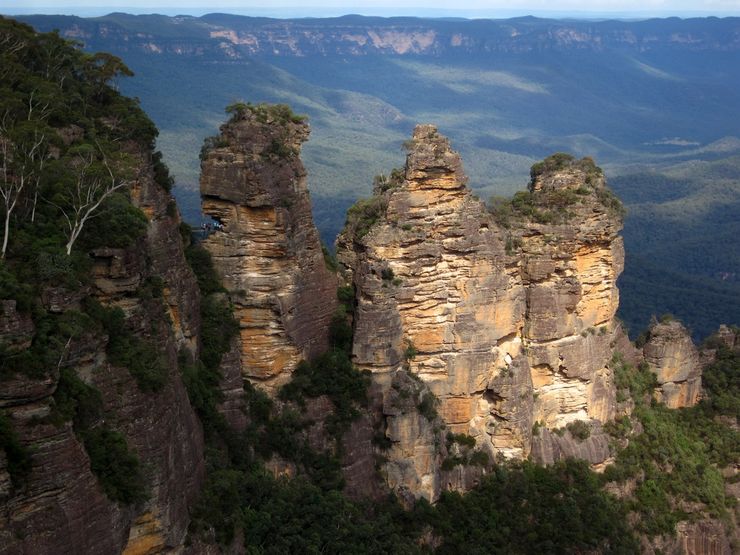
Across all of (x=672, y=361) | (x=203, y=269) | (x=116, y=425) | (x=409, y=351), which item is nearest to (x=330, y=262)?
(x=409, y=351)

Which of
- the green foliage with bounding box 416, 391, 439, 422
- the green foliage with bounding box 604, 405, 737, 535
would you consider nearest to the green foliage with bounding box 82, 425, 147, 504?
the green foliage with bounding box 416, 391, 439, 422

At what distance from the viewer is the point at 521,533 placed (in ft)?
104

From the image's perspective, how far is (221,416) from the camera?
89.3ft

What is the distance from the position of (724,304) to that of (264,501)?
228ft

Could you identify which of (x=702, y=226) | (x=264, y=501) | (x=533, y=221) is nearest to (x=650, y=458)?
(x=533, y=221)

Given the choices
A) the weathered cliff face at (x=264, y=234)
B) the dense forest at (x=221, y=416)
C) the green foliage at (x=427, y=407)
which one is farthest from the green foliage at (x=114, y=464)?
the green foliage at (x=427, y=407)

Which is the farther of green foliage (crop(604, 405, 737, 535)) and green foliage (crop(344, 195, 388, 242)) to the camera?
green foliage (crop(604, 405, 737, 535))

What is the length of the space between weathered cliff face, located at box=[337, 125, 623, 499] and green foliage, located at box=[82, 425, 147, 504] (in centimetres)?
1159

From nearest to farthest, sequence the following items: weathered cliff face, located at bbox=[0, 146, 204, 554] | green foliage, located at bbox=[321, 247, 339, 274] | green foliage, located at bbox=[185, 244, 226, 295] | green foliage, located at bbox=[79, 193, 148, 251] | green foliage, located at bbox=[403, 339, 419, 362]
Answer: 1. weathered cliff face, located at bbox=[0, 146, 204, 554]
2. green foliage, located at bbox=[79, 193, 148, 251]
3. green foliage, located at bbox=[185, 244, 226, 295]
4. green foliage, located at bbox=[403, 339, 419, 362]
5. green foliage, located at bbox=[321, 247, 339, 274]

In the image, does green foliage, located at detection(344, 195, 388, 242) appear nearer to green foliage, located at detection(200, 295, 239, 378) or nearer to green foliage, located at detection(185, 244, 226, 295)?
green foliage, located at detection(185, 244, 226, 295)

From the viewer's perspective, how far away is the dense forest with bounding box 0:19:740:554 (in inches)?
764

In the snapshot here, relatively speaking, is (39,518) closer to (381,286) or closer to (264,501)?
(264,501)

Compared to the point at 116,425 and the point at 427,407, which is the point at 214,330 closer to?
the point at 427,407

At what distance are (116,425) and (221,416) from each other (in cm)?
717
